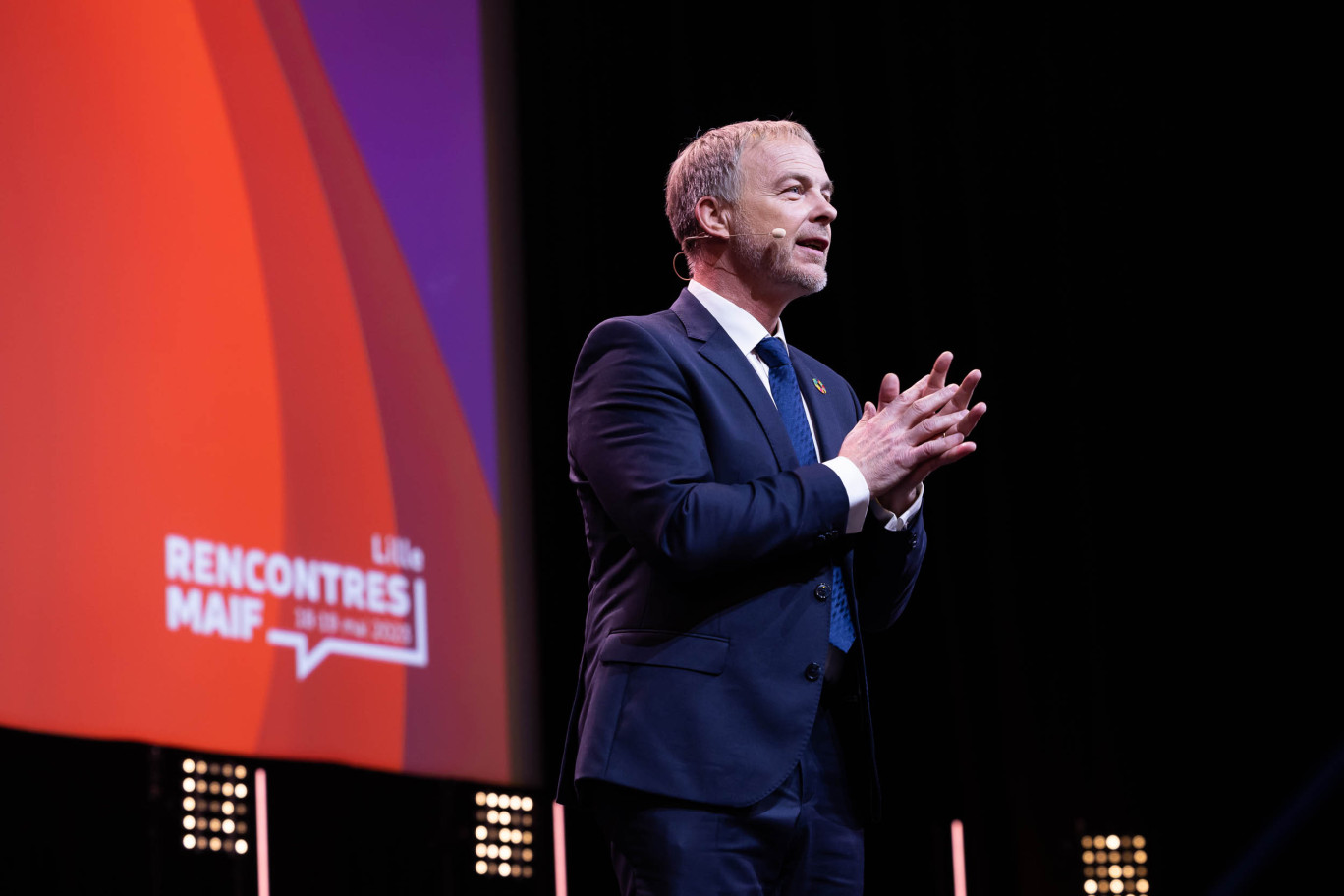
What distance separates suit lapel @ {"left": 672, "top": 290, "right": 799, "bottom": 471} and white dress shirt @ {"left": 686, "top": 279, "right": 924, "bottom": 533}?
2 cm

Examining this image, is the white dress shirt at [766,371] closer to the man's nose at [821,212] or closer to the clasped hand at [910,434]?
the clasped hand at [910,434]

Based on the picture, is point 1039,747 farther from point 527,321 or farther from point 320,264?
point 320,264

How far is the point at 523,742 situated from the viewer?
4.86 meters

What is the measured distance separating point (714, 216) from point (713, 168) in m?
0.10

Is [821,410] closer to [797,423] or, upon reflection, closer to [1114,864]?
[797,423]

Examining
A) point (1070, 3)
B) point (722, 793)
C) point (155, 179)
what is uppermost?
point (1070, 3)

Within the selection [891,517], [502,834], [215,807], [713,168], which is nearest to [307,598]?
[215,807]

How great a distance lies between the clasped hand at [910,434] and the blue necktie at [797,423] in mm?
128

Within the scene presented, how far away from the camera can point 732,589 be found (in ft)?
6.62

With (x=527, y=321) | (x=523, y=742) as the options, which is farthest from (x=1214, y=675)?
(x=527, y=321)

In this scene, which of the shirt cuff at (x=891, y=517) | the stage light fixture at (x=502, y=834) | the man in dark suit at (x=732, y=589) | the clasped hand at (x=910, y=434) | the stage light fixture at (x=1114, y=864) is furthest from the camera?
the stage light fixture at (x=502, y=834)

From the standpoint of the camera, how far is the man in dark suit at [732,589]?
1.92 meters

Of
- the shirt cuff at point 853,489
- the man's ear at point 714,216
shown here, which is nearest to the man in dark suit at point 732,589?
the shirt cuff at point 853,489

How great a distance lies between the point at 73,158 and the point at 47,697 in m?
1.24
